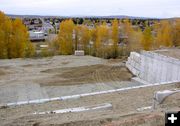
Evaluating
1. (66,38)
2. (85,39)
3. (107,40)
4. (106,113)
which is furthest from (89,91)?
(107,40)

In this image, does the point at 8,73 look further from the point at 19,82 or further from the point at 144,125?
the point at 144,125

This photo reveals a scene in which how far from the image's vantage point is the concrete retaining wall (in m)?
15.1

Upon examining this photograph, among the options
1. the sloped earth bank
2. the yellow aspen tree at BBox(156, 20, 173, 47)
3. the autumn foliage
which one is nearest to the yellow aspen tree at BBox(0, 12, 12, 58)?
the autumn foliage

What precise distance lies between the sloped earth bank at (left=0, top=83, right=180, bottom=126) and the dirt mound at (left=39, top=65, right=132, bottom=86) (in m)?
7.17

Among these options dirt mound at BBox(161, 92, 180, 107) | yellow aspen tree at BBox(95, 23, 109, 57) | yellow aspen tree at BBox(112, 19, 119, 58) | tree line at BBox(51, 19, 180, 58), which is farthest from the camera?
yellow aspen tree at BBox(95, 23, 109, 57)

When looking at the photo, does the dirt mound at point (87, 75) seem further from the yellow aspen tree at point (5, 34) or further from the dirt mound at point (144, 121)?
the dirt mound at point (144, 121)

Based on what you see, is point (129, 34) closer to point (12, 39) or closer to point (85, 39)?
point (85, 39)

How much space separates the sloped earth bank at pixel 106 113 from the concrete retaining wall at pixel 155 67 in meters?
3.86

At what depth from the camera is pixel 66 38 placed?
109ft

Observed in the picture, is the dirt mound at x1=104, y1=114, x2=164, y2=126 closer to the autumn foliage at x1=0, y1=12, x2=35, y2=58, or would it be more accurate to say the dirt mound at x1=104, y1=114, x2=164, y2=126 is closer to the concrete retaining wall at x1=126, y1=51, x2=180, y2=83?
the concrete retaining wall at x1=126, y1=51, x2=180, y2=83

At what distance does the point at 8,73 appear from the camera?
64.8ft

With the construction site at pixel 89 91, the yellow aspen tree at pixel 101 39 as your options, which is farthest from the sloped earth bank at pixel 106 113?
the yellow aspen tree at pixel 101 39

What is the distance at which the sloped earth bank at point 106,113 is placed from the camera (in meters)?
5.80

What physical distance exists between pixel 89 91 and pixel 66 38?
18541 millimetres
